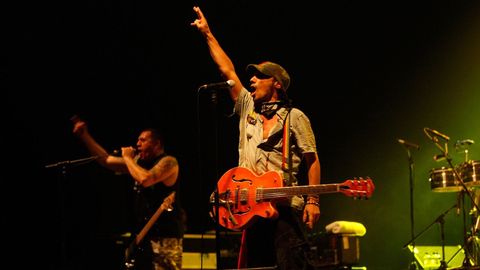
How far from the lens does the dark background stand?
9227mm

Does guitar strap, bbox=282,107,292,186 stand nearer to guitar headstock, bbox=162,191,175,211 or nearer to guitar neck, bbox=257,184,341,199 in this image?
guitar neck, bbox=257,184,341,199

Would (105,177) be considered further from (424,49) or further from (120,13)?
(424,49)

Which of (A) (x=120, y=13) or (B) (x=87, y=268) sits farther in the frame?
(A) (x=120, y=13)

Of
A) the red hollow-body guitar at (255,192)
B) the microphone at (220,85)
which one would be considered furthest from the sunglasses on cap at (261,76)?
the red hollow-body guitar at (255,192)

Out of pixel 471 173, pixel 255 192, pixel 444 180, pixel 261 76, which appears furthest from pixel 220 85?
pixel 444 180

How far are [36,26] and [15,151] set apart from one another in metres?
1.92

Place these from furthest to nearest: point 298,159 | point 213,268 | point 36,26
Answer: point 36,26, point 213,268, point 298,159

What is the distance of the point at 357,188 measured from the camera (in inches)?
174

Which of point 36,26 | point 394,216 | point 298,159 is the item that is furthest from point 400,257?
point 36,26

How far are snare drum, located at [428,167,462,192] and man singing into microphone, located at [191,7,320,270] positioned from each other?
4212 mm

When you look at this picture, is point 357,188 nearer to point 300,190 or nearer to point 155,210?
point 300,190

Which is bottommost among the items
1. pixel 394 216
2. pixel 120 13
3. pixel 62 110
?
pixel 394 216

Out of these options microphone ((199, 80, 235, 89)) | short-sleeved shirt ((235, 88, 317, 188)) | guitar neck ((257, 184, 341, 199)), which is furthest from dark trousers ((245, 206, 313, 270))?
microphone ((199, 80, 235, 89))

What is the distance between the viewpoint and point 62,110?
9.30 meters
